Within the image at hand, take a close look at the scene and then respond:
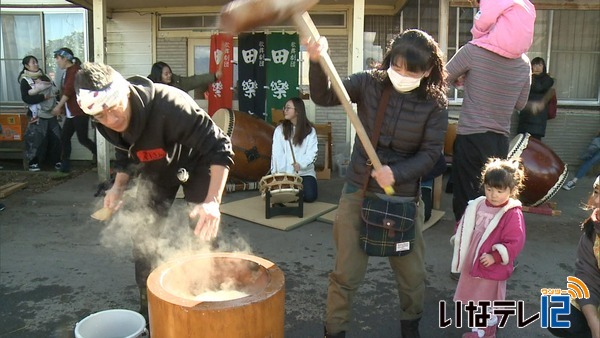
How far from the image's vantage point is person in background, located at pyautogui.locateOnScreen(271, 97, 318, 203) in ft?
22.1

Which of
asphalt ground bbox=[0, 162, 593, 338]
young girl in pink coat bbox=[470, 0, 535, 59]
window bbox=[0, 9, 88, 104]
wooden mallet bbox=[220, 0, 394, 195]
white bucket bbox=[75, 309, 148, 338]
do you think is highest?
window bbox=[0, 9, 88, 104]

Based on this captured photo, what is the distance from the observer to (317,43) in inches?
98.2

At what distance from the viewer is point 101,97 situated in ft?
7.70

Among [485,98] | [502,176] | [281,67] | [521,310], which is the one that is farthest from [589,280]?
[281,67]

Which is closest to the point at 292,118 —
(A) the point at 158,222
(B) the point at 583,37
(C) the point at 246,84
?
(C) the point at 246,84

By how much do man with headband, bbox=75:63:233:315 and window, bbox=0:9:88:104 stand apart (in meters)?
7.65

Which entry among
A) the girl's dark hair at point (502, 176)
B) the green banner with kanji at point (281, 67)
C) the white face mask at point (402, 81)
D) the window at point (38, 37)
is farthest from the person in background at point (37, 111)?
the girl's dark hair at point (502, 176)

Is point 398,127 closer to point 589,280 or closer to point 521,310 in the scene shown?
point 589,280

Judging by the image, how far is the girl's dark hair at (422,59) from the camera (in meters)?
2.64

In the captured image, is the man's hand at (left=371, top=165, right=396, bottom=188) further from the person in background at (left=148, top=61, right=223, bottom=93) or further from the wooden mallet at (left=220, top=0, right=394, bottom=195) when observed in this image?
the person in background at (left=148, top=61, right=223, bottom=93)

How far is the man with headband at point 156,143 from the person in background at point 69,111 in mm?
5693

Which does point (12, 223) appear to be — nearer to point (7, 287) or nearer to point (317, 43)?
point (7, 287)

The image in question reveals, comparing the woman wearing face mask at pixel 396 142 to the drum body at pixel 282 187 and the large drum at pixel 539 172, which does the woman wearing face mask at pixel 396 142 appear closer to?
the drum body at pixel 282 187

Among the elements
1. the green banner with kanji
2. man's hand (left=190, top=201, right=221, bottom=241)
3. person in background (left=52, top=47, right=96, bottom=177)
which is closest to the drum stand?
the green banner with kanji
